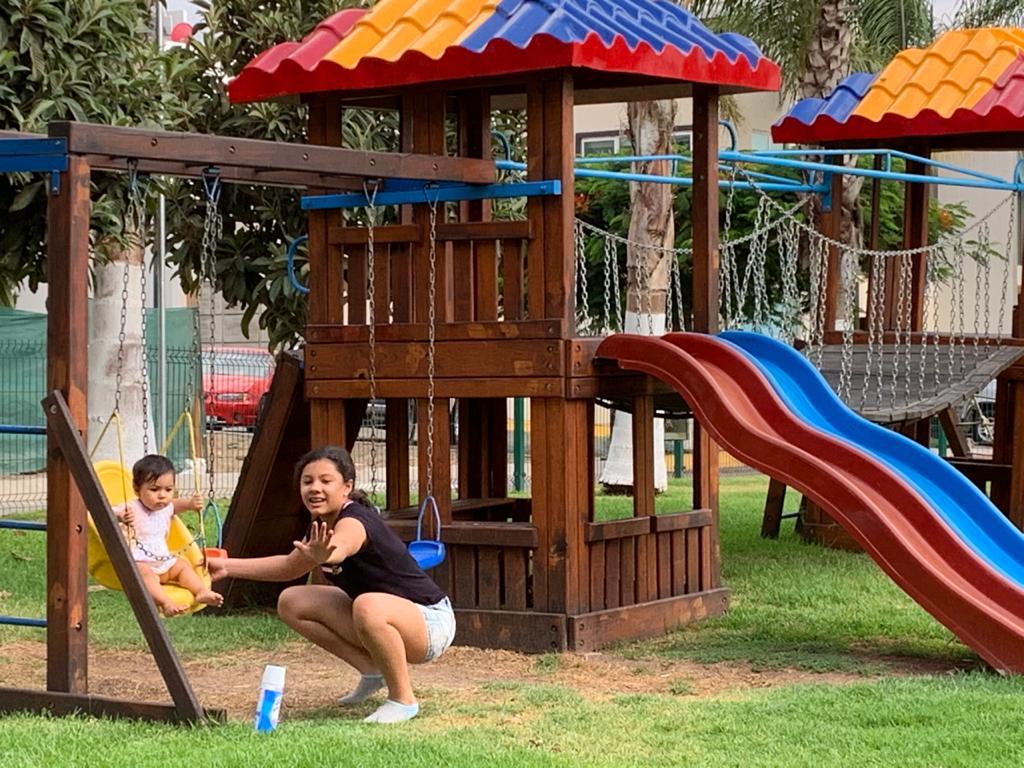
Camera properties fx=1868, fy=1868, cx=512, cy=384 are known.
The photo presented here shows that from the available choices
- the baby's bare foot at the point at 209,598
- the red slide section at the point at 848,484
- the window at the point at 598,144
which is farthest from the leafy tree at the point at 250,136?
the window at the point at 598,144

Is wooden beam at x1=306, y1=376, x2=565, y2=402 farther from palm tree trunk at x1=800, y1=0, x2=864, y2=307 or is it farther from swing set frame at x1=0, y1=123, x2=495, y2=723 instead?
palm tree trunk at x1=800, y1=0, x2=864, y2=307

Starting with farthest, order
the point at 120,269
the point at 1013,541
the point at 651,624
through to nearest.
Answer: the point at 120,269 < the point at 651,624 < the point at 1013,541

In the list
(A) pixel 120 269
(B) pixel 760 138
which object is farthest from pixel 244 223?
(B) pixel 760 138

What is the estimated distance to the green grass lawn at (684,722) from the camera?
6.05 metres

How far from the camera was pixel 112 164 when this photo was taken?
7.45 metres

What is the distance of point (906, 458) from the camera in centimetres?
920

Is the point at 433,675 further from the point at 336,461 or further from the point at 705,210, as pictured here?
the point at 705,210

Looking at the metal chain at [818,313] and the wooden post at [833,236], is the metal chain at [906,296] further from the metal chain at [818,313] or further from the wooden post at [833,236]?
the metal chain at [818,313]

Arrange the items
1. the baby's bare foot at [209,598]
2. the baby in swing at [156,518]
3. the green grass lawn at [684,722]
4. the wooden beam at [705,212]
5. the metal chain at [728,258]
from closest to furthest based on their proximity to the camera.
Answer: the green grass lawn at [684,722]
the baby's bare foot at [209,598]
the baby in swing at [156,518]
the wooden beam at [705,212]
the metal chain at [728,258]

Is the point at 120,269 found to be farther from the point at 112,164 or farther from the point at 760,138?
the point at 760,138

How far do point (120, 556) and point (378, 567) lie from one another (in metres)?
0.95

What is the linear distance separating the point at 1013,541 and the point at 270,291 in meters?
6.16

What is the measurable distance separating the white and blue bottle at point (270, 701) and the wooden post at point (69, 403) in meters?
0.91

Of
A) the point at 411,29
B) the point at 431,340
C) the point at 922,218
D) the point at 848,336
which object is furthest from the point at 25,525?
the point at 922,218
